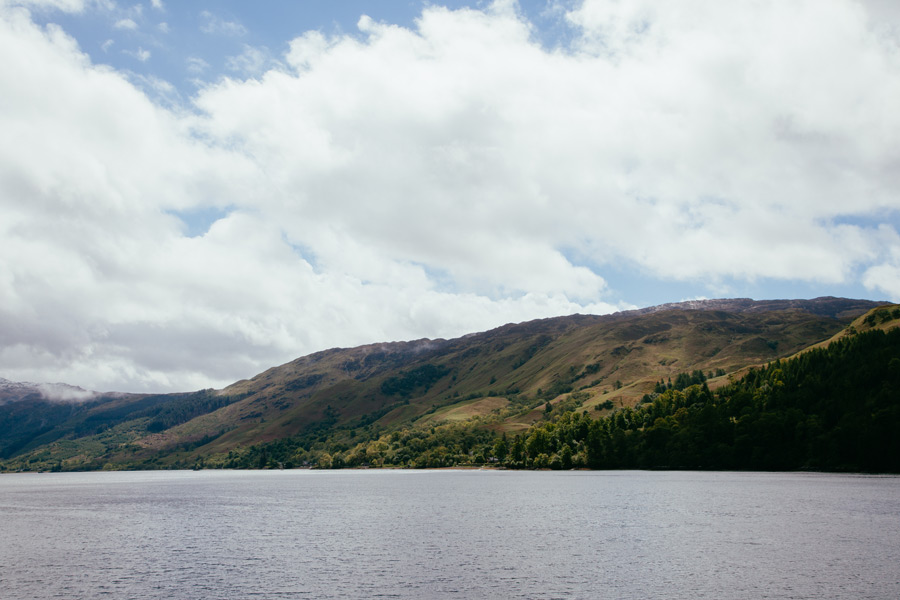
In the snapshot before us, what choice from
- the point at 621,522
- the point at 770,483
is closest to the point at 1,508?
the point at 621,522

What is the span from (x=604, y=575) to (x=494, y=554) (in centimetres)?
1699

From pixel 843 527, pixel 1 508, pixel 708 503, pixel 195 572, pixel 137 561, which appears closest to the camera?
pixel 195 572

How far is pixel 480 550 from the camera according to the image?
8175cm

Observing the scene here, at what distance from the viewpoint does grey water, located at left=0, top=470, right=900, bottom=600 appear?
199ft

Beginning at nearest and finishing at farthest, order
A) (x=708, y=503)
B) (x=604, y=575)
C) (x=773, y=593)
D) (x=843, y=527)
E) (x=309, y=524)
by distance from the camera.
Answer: (x=773, y=593) → (x=604, y=575) → (x=843, y=527) → (x=309, y=524) → (x=708, y=503)

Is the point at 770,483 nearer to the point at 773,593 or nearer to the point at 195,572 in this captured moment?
the point at 773,593

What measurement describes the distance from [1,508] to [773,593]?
617 ft

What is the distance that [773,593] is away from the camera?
5688cm

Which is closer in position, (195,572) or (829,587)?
(829,587)

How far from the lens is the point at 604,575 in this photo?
6538 cm

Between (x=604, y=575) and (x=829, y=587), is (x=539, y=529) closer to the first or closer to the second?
(x=604, y=575)

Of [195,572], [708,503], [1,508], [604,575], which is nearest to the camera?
[604,575]

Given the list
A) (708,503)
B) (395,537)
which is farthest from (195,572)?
(708,503)

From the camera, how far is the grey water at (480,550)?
2384 inches
